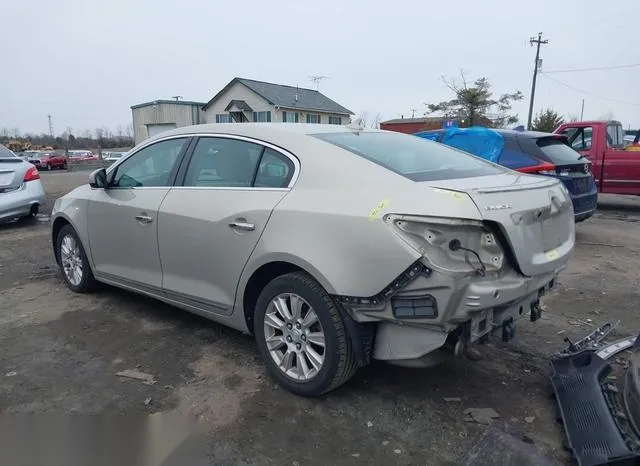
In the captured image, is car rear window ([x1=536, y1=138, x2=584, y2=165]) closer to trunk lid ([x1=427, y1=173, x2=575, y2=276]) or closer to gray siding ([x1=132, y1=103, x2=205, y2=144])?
trunk lid ([x1=427, y1=173, x2=575, y2=276])

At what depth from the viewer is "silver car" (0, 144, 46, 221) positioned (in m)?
8.31

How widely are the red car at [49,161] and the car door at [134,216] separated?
110 feet

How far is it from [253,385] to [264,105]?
34.8 m

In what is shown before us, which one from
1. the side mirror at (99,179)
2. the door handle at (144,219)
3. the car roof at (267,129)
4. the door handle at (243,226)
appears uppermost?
the car roof at (267,129)

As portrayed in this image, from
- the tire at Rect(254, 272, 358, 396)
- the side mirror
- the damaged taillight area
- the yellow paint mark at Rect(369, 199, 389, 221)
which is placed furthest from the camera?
the side mirror

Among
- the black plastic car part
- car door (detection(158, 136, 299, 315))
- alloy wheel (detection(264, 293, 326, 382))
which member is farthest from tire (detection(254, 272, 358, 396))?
the black plastic car part

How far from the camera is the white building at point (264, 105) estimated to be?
3647 centimetres

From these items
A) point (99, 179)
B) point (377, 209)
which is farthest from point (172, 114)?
point (377, 209)

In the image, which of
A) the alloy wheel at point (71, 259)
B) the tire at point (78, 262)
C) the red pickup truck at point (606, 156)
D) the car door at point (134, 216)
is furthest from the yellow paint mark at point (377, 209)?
the red pickup truck at point (606, 156)

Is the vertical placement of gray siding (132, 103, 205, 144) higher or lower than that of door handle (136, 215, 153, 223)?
higher

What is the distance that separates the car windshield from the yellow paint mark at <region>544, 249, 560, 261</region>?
62 centimetres

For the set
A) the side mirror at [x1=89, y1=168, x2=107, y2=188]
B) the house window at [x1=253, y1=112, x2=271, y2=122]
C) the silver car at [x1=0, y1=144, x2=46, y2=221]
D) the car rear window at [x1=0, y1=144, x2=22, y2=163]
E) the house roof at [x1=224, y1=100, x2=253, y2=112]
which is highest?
the house roof at [x1=224, y1=100, x2=253, y2=112]

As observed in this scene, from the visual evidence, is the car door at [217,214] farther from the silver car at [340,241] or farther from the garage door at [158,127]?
the garage door at [158,127]

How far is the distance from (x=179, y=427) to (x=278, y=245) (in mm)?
1141
